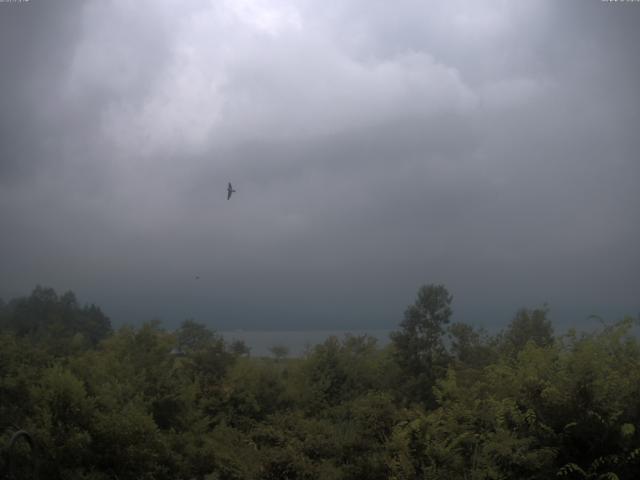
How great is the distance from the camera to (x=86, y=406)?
11.4 metres

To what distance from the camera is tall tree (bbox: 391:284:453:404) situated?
87.4 feet

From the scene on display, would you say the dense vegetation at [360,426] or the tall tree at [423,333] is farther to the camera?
the tall tree at [423,333]

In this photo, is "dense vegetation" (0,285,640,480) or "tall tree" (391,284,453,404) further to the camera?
"tall tree" (391,284,453,404)

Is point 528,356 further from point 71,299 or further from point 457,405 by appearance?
point 71,299

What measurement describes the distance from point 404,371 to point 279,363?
6.38 meters

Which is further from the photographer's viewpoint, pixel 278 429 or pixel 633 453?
pixel 278 429

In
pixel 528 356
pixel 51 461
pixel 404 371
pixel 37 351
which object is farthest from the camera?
pixel 404 371

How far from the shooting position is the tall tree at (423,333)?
2662cm

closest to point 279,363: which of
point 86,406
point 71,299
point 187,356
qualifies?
point 187,356

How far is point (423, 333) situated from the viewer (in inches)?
1066

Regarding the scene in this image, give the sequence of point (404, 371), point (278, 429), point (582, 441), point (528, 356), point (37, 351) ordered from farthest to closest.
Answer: point (404, 371) < point (37, 351) < point (278, 429) < point (528, 356) < point (582, 441)

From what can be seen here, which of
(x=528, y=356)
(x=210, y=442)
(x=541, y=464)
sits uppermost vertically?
(x=528, y=356)

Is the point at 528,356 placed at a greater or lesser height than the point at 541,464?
greater

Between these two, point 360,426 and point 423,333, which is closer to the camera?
point 360,426
